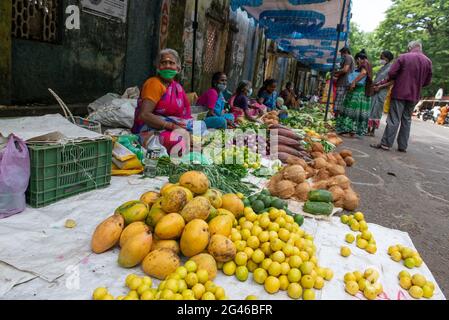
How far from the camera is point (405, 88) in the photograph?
7.25m

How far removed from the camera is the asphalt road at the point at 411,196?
298cm

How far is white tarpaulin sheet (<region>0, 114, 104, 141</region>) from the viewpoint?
2.45 metres

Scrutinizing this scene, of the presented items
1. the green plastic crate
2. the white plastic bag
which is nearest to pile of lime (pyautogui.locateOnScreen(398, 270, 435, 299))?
the green plastic crate

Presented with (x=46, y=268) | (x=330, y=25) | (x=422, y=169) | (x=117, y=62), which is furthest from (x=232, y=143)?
(x=330, y=25)

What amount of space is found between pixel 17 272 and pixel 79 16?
442cm

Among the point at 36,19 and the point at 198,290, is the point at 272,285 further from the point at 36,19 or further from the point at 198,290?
the point at 36,19

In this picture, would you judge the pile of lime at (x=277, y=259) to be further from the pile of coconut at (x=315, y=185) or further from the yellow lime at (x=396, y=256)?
the pile of coconut at (x=315, y=185)

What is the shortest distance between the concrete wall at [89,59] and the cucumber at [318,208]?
156 inches

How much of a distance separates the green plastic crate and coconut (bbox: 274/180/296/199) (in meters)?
1.68

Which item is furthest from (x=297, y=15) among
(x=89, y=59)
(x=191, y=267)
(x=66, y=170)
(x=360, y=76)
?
(x=191, y=267)

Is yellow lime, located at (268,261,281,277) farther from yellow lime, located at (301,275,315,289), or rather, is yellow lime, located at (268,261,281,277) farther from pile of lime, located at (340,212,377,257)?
pile of lime, located at (340,212,377,257)

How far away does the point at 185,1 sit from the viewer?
7656 millimetres
